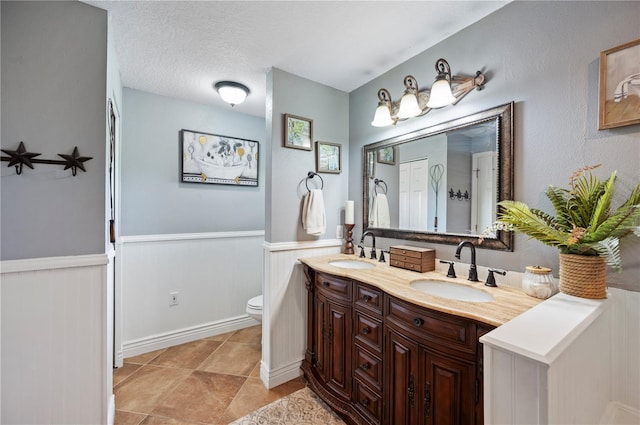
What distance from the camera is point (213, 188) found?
2.79 m

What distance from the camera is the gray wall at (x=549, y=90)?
1072 mm

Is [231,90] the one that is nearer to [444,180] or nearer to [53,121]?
[53,121]

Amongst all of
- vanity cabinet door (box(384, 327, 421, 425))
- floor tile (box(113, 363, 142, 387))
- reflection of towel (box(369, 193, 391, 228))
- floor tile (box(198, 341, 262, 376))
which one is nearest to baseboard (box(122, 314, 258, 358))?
floor tile (box(113, 363, 142, 387))

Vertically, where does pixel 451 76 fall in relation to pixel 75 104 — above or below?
above

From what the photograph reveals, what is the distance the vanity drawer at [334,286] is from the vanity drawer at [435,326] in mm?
380

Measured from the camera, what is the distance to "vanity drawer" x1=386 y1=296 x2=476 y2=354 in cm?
102

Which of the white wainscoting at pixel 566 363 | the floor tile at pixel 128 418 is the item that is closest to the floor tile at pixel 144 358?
the floor tile at pixel 128 418

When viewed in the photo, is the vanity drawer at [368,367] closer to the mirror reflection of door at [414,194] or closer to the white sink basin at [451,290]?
the white sink basin at [451,290]

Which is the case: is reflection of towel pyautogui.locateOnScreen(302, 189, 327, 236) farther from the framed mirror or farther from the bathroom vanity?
the framed mirror

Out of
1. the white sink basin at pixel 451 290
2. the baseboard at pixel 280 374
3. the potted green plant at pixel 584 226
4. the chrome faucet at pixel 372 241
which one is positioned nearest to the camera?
the potted green plant at pixel 584 226

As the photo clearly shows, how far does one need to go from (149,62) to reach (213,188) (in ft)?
3.96

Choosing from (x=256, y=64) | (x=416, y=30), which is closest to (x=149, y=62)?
(x=256, y=64)

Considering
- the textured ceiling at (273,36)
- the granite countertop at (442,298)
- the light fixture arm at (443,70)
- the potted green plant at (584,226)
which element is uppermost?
the textured ceiling at (273,36)

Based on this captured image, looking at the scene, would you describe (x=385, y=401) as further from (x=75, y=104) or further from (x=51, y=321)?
(x=75, y=104)
